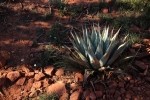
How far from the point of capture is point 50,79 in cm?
503

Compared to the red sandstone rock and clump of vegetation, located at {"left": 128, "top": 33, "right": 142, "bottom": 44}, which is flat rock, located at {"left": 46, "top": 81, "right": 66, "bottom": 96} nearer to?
the red sandstone rock

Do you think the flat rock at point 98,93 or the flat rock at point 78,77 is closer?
the flat rock at point 98,93

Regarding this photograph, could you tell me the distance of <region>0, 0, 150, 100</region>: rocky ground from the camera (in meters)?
4.70

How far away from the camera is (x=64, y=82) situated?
4926mm

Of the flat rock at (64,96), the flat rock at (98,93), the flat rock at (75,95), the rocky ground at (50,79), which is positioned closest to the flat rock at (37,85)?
the rocky ground at (50,79)

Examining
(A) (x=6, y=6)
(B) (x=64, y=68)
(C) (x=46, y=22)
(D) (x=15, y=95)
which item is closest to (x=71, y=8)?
(C) (x=46, y=22)

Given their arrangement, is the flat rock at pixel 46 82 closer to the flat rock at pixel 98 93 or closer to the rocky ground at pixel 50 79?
the rocky ground at pixel 50 79

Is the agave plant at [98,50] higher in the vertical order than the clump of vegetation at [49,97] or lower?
higher

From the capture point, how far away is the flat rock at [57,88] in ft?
15.7

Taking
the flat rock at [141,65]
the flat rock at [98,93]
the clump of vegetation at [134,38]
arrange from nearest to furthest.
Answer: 1. the flat rock at [98,93]
2. the flat rock at [141,65]
3. the clump of vegetation at [134,38]

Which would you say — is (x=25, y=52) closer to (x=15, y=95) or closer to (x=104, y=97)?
(x=15, y=95)

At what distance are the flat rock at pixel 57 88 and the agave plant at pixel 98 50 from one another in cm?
48

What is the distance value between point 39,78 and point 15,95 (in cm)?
47

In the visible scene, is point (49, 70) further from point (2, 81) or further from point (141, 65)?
point (141, 65)
